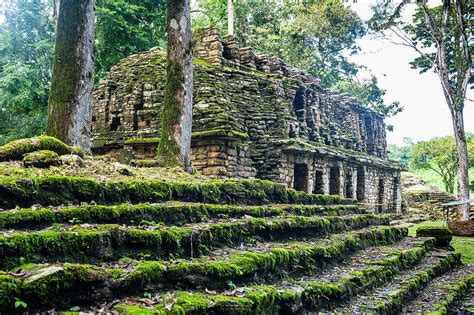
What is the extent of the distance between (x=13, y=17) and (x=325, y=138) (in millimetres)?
17250

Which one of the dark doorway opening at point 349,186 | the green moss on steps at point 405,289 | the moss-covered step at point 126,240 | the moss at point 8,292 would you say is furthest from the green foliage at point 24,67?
the moss at point 8,292

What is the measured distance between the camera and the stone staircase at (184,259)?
12.3 feet

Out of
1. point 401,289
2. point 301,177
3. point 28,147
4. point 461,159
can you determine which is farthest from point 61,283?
point 461,159

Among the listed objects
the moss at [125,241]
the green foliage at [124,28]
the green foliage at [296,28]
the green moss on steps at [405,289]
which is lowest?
the green moss on steps at [405,289]

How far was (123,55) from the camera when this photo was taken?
22.6 meters

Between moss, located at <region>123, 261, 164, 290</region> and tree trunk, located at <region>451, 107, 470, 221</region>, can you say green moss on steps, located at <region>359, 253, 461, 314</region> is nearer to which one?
moss, located at <region>123, 261, 164, 290</region>

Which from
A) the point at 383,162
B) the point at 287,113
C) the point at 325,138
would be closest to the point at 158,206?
the point at 287,113

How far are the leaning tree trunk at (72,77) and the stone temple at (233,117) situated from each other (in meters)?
4.95

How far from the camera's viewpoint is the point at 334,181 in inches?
822

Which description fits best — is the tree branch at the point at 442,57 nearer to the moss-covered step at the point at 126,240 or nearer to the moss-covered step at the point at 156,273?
the moss-covered step at the point at 156,273

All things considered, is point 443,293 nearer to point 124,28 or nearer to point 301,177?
point 301,177

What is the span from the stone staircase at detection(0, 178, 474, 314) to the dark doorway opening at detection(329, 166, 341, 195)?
11.0 metres

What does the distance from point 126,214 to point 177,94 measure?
609cm

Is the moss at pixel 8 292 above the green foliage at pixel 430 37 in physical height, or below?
below
